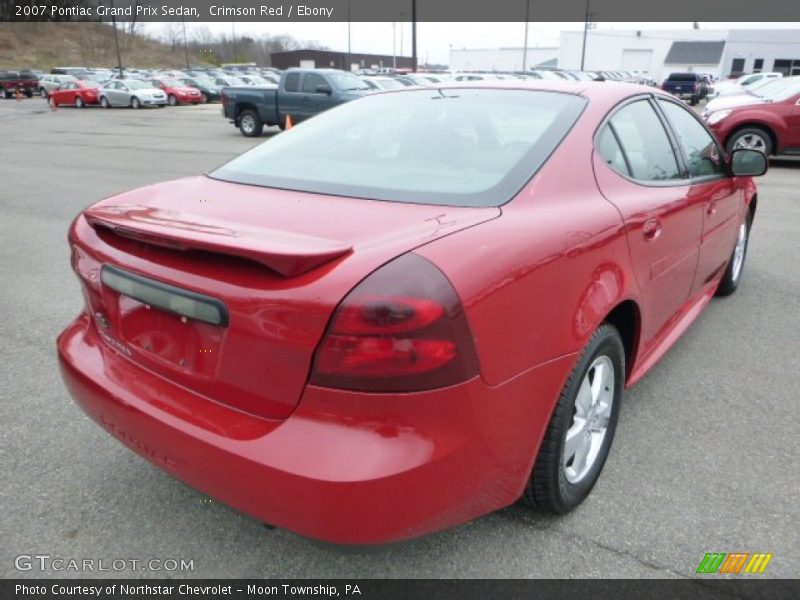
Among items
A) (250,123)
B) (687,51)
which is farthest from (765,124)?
(687,51)

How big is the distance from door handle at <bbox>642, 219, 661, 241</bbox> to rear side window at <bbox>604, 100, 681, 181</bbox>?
8.7 inches

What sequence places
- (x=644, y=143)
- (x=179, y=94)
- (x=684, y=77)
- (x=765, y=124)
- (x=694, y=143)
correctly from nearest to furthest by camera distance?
(x=644, y=143) < (x=694, y=143) < (x=765, y=124) < (x=179, y=94) < (x=684, y=77)

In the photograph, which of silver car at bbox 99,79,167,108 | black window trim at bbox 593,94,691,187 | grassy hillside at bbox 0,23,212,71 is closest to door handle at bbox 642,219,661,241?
black window trim at bbox 593,94,691,187

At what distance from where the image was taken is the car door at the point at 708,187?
11.0 ft

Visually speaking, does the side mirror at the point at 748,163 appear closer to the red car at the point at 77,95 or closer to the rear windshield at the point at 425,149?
the rear windshield at the point at 425,149

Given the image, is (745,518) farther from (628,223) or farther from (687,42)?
(687,42)

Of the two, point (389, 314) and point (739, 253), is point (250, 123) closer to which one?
point (739, 253)

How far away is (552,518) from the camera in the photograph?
93.6 inches

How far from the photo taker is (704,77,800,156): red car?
11406mm

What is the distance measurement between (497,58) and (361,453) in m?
111

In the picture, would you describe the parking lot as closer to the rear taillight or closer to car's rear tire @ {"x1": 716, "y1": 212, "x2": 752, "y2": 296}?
car's rear tire @ {"x1": 716, "y1": 212, "x2": 752, "y2": 296}

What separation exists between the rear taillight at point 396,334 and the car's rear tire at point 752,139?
1191cm

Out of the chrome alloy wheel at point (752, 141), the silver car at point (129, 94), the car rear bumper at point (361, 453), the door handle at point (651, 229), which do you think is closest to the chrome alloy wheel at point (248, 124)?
the chrome alloy wheel at point (752, 141)

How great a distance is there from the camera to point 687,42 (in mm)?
79625
